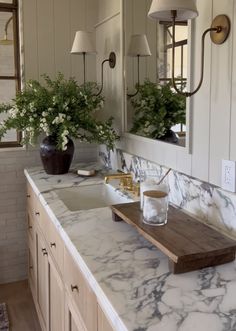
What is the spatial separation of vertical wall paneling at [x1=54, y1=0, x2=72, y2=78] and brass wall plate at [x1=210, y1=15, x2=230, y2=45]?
62.5 inches

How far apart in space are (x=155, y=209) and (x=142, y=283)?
1.21ft

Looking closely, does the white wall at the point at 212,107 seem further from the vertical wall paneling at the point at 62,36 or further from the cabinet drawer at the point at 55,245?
the vertical wall paneling at the point at 62,36

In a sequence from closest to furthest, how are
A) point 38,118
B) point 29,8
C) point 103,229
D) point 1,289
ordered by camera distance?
point 103,229
point 38,118
point 29,8
point 1,289

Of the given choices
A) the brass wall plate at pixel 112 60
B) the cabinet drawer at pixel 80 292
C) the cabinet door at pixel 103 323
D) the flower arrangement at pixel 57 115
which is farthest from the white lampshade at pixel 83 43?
the cabinet door at pixel 103 323

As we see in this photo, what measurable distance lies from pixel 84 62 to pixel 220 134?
1599 mm

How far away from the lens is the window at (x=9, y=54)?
105 inches

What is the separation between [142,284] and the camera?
1.07 meters

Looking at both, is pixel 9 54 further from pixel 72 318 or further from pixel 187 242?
pixel 187 242

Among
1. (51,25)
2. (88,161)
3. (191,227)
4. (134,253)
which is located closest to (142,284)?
(134,253)

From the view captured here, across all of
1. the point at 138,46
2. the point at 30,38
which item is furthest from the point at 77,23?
the point at 138,46

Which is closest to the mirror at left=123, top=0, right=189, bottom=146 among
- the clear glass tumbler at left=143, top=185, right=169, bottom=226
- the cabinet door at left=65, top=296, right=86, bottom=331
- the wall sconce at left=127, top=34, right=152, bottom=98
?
the wall sconce at left=127, top=34, right=152, bottom=98

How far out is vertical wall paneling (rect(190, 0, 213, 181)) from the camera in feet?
4.80

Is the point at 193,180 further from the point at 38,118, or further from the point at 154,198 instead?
the point at 38,118

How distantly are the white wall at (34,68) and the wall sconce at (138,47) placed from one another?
680mm
